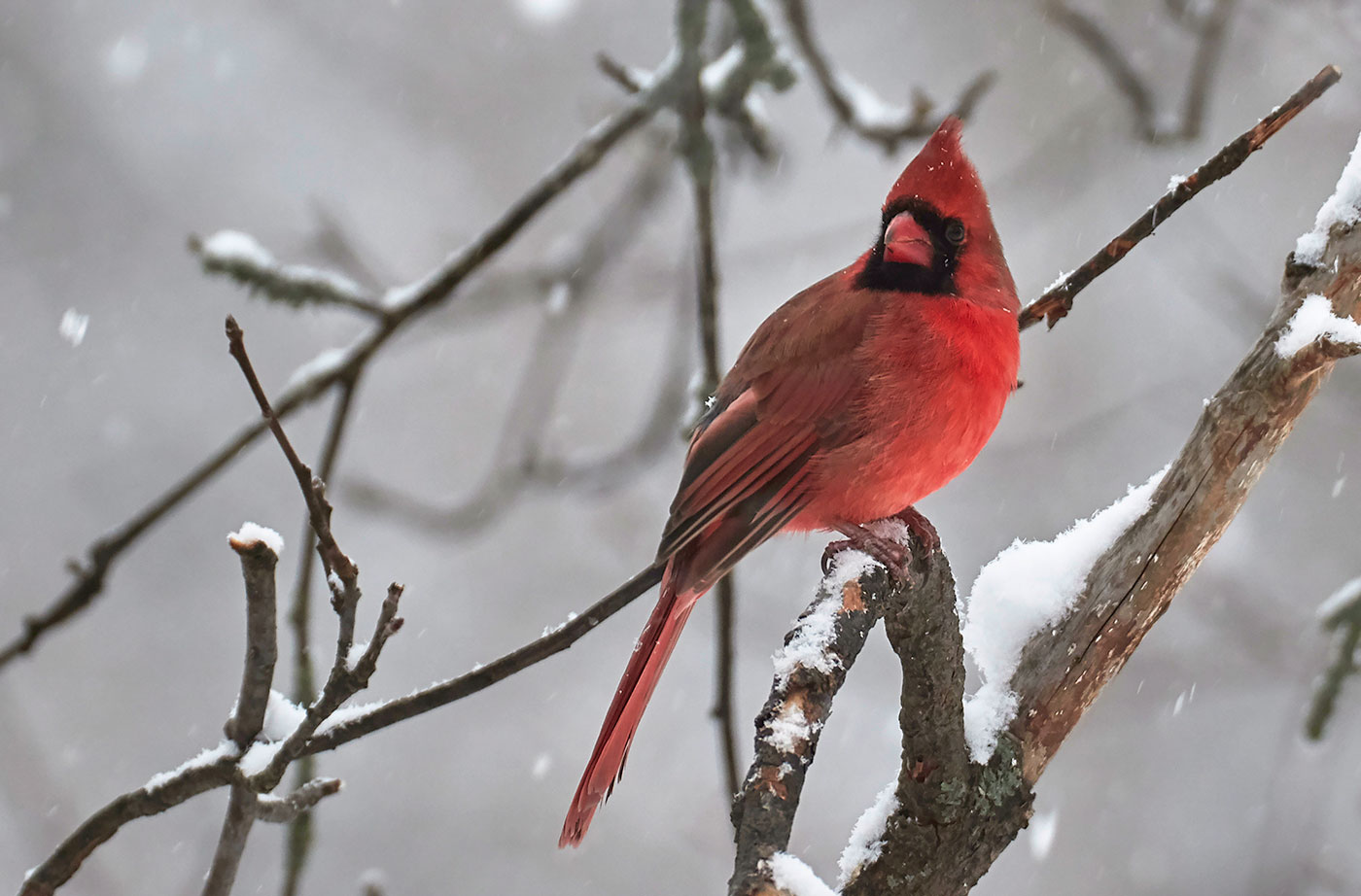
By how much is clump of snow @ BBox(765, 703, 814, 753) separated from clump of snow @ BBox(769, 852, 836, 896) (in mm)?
135

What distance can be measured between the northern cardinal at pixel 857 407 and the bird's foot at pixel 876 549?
0.02m

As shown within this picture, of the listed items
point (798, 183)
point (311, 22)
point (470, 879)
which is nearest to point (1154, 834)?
point (470, 879)

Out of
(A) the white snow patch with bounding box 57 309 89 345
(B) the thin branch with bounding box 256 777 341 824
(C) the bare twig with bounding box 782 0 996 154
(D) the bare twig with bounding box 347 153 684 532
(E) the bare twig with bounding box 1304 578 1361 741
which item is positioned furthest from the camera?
(A) the white snow patch with bounding box 57 309 89 345

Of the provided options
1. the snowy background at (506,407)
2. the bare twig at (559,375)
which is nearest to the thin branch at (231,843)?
the bare twig at (559,375)

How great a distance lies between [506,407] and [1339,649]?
386 cm

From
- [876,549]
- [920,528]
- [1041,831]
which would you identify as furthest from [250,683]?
[1041,831]

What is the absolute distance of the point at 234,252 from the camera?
2.40 m

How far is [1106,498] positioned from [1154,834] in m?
1.30

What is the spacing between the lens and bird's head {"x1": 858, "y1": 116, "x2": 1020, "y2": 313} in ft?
6.39

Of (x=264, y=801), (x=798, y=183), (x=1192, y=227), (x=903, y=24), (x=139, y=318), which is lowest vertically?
(x=264, y=801)

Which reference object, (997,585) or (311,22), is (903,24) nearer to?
(311,22)

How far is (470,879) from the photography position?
498cm

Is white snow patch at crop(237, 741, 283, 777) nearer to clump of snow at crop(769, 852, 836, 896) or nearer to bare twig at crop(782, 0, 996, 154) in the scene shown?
clump of snow at crop(769, 852, 836, 896)

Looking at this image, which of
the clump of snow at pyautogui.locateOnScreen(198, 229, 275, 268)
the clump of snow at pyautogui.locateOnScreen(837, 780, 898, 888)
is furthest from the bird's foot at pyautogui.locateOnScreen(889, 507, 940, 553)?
the clump of snow at pyautogui.locateOnScreen(198, 229, 275, 268)
